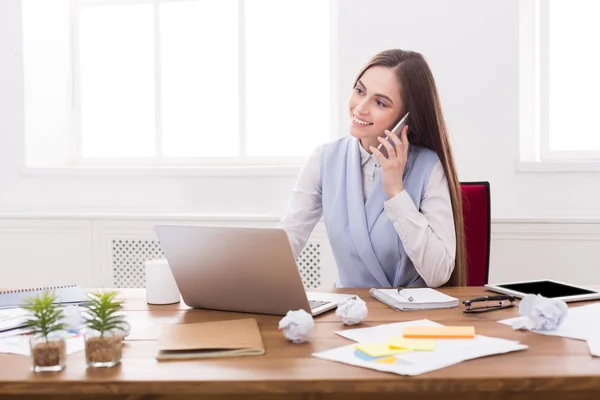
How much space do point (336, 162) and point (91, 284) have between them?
1680 mm

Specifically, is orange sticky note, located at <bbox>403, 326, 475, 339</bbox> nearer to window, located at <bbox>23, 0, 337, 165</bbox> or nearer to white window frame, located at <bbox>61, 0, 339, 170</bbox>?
white window frame, located at <bbox>61, 0, 339, 170</bbox>

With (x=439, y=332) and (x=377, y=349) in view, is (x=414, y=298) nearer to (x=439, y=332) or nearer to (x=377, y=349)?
(x=439, y=332)

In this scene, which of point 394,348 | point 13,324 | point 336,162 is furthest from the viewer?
point 336,162

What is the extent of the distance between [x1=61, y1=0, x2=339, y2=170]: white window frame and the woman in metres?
1.00

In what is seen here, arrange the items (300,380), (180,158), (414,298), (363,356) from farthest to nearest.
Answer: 1. (180,158)
2. (414,298)
3. (363,356)
4. (300,380)

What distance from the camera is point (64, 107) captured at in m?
3.66

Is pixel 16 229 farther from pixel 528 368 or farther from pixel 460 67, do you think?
pixel 528 368

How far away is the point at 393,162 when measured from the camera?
6.55 ft

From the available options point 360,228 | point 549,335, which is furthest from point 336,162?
point 549,335

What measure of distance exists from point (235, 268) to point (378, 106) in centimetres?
86

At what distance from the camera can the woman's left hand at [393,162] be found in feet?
6.45

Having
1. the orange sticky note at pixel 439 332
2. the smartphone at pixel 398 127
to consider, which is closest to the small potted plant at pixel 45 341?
the orange sticky note at pixel 439 332

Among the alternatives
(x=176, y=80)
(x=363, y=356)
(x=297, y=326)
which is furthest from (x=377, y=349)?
(x=176, y=80)

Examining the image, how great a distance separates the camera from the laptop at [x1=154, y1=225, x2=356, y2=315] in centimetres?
143
